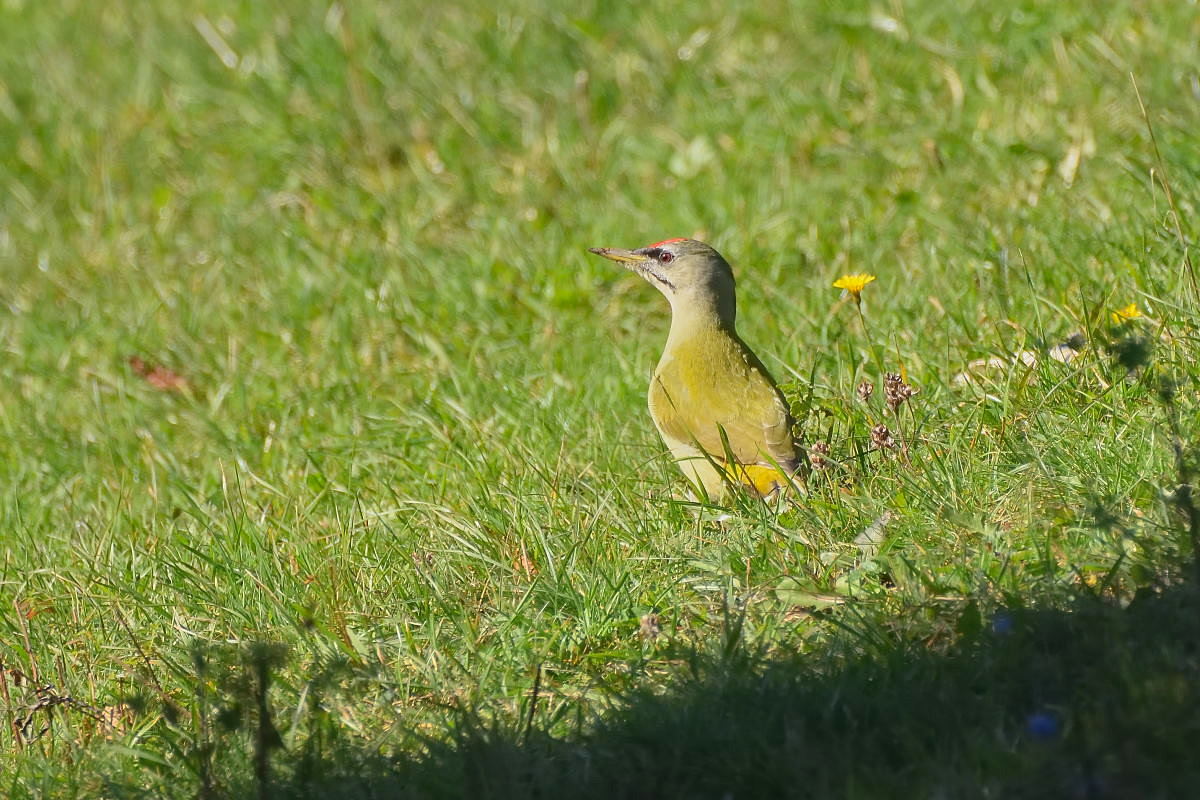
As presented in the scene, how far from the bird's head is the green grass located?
1.25 feet

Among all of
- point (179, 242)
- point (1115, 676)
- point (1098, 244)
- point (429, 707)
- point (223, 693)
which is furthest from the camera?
point (179, 242)

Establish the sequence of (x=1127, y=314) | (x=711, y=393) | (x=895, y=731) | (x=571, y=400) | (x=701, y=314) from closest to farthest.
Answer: (x=895, y=731), (x=1127, y=314), (x=711, y=393), (x=701, y=314), (x=571, y=400)

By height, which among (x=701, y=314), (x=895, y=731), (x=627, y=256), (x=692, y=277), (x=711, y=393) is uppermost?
(x=627, y=256)

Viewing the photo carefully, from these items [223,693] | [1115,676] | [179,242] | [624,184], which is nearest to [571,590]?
[223,693]

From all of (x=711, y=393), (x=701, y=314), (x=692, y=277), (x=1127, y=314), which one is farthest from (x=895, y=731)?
(x=692, y=277)

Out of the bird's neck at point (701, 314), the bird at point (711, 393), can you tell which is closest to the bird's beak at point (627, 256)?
the bird at point (711, 393)

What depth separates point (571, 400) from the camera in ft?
17.7

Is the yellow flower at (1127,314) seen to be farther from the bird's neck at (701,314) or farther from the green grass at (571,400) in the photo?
the bird's neck at (701,314)

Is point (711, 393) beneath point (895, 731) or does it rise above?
above

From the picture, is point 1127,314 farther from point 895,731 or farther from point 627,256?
point 895,731

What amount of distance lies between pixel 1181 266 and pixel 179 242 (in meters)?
4.87

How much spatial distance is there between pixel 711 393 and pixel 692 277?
0.58 meters

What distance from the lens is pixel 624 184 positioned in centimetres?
716

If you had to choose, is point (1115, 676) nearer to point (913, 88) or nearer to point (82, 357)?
point (913, 88)
